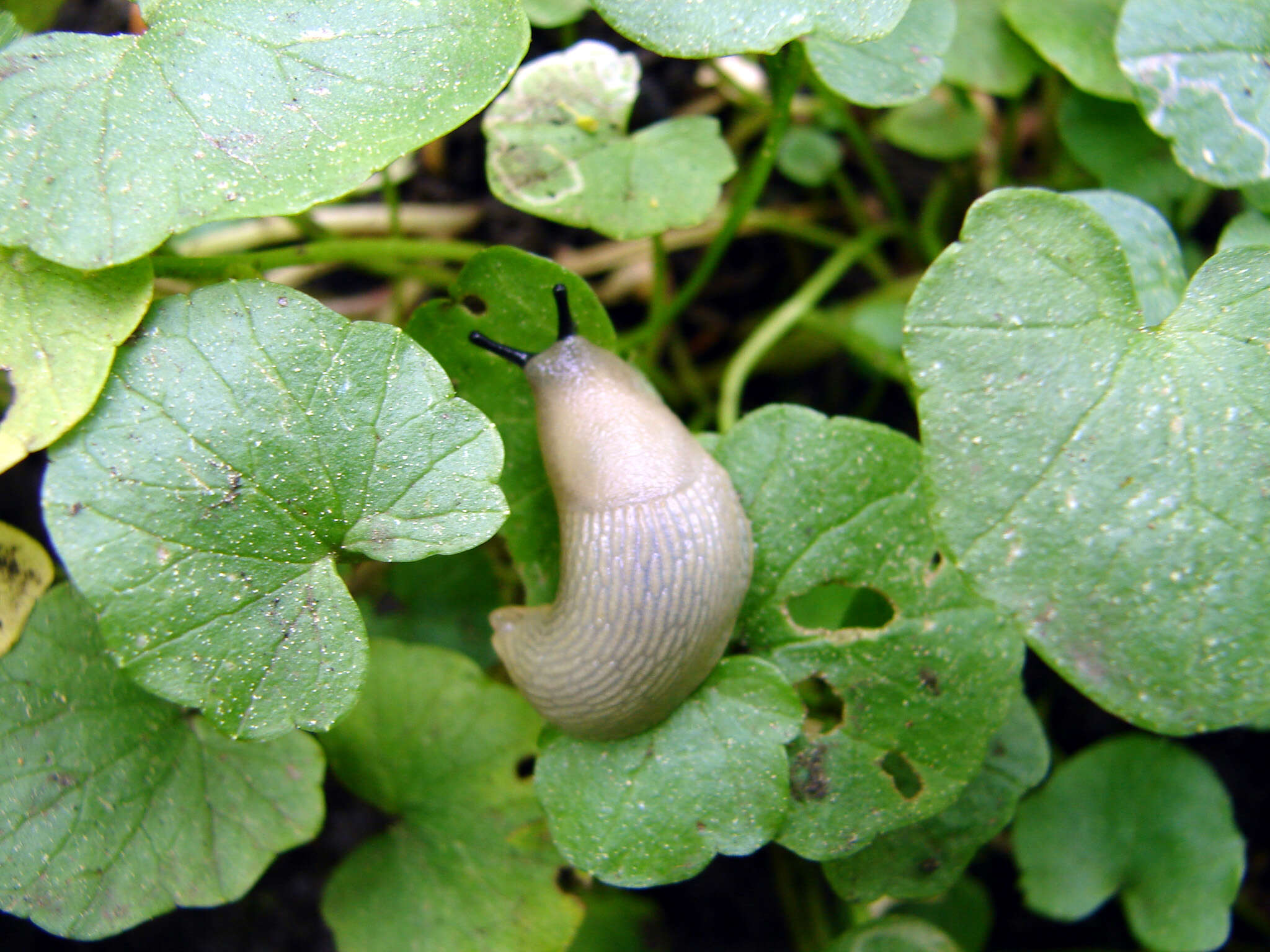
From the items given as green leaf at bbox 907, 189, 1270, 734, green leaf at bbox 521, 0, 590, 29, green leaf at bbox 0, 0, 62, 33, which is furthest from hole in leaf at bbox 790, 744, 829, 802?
green leaf at bbox 0, 0, 62, 33

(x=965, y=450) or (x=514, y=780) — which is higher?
(x=965, y=450)

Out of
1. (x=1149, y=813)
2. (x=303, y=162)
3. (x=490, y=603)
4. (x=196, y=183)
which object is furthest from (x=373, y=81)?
(x=1149, y=813)

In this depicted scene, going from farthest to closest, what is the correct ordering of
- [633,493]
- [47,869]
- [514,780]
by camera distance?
1. [514,780]
2. [633,493]
3. [47,869]

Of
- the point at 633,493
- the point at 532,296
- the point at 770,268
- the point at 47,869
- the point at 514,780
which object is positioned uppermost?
the point at 532,296

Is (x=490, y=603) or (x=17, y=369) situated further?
(x=490, y=603)

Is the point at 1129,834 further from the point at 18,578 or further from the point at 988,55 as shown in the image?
the point at 18,578

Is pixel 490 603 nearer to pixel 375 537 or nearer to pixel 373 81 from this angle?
pixel 375 537

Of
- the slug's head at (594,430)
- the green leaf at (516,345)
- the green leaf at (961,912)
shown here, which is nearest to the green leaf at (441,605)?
the green leaf at (516,345)
